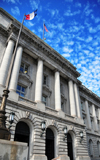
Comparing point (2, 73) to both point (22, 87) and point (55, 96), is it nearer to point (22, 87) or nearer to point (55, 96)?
point (22, 87)

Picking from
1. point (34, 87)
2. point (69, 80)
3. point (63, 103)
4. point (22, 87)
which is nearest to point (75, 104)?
point (63, 103)

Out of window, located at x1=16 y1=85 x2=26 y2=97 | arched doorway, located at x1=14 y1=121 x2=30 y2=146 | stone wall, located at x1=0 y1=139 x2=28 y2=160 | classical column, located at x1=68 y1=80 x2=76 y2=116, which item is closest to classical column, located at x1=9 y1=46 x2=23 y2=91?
window, located at x1=16 y1=85 x2=26 y2=97

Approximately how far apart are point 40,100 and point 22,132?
17.2 ft

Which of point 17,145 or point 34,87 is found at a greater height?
point 34,87

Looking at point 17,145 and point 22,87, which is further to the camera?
point 22,87

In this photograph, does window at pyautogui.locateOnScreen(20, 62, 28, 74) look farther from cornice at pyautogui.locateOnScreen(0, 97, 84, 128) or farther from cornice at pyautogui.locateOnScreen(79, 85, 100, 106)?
cornice at pyautogui.locateOnScreen(79, 85, 100, 106)

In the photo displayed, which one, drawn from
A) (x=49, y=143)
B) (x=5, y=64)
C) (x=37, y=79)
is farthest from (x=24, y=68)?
(x=49, y=143)

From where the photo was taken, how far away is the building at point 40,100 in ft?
51.3

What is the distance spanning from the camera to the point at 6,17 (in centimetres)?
2575

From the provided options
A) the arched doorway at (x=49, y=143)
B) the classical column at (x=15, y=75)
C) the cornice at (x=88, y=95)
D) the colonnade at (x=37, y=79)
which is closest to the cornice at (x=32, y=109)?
the colonnade at (x=37, y=79)

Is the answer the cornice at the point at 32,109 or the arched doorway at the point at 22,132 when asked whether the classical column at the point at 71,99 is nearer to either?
the cornice at the point at 32,109

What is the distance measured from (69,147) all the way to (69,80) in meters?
13.8

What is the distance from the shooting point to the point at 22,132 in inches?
607

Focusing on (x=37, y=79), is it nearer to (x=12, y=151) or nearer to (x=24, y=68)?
(x=24, y=68)
